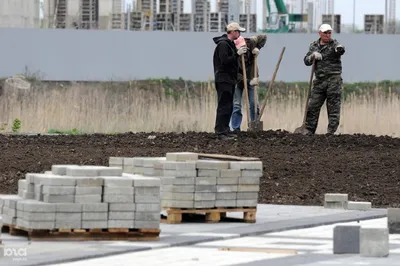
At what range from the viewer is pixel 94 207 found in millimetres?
11695

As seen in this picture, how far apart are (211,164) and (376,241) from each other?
2878mm

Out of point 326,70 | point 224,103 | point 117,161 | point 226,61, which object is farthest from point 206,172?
point 326,70

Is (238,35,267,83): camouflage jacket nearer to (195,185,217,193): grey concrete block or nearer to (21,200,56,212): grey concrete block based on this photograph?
(195,185,217,193): grey concrete block

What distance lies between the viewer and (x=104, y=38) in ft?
167

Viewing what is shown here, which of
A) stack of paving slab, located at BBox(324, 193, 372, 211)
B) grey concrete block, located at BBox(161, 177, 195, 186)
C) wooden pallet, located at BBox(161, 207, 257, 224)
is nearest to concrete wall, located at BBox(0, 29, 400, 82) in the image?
stack of paving slab, located at BBox(324, 193, 372, 211)

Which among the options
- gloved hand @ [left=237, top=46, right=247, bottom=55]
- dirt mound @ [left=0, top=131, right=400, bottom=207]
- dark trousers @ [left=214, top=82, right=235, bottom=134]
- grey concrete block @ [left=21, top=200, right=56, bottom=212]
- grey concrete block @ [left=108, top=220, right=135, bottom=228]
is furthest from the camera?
gloved hand @ [left=237, top=46, right=247, bottom=55]

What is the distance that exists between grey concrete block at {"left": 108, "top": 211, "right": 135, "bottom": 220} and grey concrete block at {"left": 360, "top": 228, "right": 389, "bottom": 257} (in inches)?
86.1

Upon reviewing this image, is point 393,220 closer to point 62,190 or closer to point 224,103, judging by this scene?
point 62,190

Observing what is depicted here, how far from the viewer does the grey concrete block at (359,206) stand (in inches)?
597

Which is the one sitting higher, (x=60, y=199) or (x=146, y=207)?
(x=60, y=199)

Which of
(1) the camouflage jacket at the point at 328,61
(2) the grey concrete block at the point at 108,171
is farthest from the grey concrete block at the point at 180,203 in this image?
(1) the camouflage jacket at the point at 328,61

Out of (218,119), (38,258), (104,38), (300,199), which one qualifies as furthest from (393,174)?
(104,38)

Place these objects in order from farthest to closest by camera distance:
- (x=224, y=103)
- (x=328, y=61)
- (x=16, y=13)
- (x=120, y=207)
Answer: (x=16, y=13)
(x=328, y=61)
(x=224, y=103)
(x=120, y=207)

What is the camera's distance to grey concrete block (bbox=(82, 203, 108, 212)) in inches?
459
